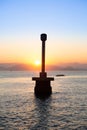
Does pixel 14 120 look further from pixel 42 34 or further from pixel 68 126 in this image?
pixel 42 34

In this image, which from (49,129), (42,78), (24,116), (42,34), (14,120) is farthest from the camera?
(42,34)

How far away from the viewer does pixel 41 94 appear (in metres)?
42.1

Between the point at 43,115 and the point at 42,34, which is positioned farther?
the point at 42,34

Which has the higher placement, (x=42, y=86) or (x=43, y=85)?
(x=43, y=85)

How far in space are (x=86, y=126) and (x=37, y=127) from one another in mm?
4317

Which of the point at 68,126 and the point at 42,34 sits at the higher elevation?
the point at 42,34

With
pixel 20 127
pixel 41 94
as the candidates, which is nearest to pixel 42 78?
pixel 41 94

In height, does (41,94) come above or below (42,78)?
below

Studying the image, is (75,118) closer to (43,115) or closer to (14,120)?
(43,115)

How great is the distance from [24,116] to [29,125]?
404cm

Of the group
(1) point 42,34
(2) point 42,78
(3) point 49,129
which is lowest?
(3) point 49,129

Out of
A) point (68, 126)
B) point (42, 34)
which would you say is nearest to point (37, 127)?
point (68, 126)

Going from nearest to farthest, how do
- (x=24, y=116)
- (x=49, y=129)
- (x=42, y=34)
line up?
(x=49, y=129), (x=24, y=116), (x=42, y=34)

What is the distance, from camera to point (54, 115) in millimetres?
25328
